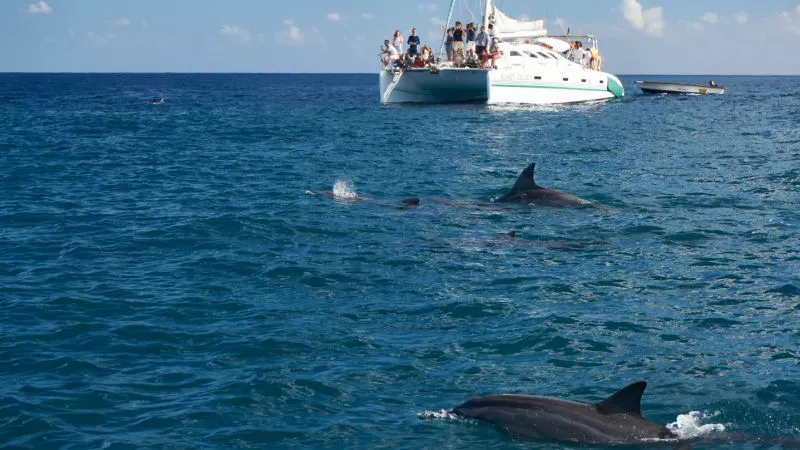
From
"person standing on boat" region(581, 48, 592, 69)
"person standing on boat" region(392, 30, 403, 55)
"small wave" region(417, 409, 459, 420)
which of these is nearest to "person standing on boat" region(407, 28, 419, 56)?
"person standing on boat" region(392, 30, 403, 55)

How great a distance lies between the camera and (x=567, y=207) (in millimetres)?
Answer: 21547

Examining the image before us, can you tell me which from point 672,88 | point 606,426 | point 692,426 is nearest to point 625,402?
point 606,426

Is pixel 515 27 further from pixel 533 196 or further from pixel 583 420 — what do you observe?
pixel 583 420

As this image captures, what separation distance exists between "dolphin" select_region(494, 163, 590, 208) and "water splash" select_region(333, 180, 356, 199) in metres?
3.89

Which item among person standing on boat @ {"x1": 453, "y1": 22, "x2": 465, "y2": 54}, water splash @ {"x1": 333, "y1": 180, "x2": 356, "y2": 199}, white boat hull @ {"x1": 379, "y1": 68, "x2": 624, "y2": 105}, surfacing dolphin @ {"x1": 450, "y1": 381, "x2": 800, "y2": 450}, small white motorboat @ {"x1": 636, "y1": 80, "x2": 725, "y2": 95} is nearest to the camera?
→ surfacing dolphin @ {"x1": 450, "y1": 381, "x2": 800, "y2": 450}

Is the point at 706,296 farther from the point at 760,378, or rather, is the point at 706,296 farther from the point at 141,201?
the point at 141,201

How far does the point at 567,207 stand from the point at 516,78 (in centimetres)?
3757

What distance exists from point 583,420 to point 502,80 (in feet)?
162

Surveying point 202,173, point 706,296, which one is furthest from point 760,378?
point 202,173

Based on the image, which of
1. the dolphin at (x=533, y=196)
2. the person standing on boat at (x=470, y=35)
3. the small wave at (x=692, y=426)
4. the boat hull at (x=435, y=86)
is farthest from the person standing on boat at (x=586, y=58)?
the small wave at (x=692, y=426)

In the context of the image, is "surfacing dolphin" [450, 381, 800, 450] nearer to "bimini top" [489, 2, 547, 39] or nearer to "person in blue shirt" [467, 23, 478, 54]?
"person in blue shirt" [467, 23, 478, 54]

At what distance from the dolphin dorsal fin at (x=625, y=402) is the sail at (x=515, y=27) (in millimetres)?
58179

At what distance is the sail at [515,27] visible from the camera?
216 feet

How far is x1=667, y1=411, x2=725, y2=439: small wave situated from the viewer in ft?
29.4
